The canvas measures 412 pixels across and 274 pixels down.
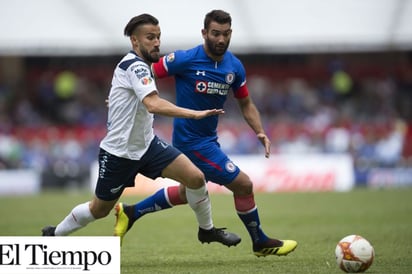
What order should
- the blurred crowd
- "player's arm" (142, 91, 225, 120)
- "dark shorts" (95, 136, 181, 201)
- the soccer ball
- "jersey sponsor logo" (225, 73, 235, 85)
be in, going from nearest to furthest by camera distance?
the soccer ball → "player's arm" (142, 91, 225, 120) → "dark shorts" (95, 136, 181, 201) → "jersey sponsor logo" (225, 73, 235, 85) → the blurred crowd

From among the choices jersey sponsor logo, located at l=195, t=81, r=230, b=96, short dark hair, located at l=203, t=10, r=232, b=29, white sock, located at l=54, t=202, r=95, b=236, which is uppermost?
short dark hair, located at l=203, t=10, r=232, b=29

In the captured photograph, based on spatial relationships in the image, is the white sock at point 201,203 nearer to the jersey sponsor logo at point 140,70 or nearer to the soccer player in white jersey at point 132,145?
the soccer player in white jersey at point 132,145

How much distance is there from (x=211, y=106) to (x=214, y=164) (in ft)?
2.06

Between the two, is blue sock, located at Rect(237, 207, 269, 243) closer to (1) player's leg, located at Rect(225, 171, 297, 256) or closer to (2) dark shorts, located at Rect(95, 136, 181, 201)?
(1) player's leg, located at Rect(225, 171, 297, 256)

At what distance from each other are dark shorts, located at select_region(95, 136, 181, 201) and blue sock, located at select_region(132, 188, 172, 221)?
0.89 meters

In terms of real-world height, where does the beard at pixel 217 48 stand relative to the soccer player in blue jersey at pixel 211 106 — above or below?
above

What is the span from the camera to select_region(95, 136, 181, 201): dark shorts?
7.84 m

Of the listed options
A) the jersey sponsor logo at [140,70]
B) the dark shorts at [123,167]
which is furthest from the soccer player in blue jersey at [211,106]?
the jersey sponsor logo at [140,70]

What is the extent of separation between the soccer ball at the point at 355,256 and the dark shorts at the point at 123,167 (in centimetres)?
185

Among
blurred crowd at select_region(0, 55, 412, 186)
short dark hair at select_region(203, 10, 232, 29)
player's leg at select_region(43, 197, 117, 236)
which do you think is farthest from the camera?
blurred crowd at select_region(0, 55, 412, 186)

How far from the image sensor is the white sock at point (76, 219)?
801 centimetres

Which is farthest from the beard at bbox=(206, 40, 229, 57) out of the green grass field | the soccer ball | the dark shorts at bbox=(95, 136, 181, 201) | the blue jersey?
the soccer ball

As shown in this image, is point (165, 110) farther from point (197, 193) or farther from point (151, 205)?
point (151, 205)

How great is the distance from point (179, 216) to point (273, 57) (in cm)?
1751
